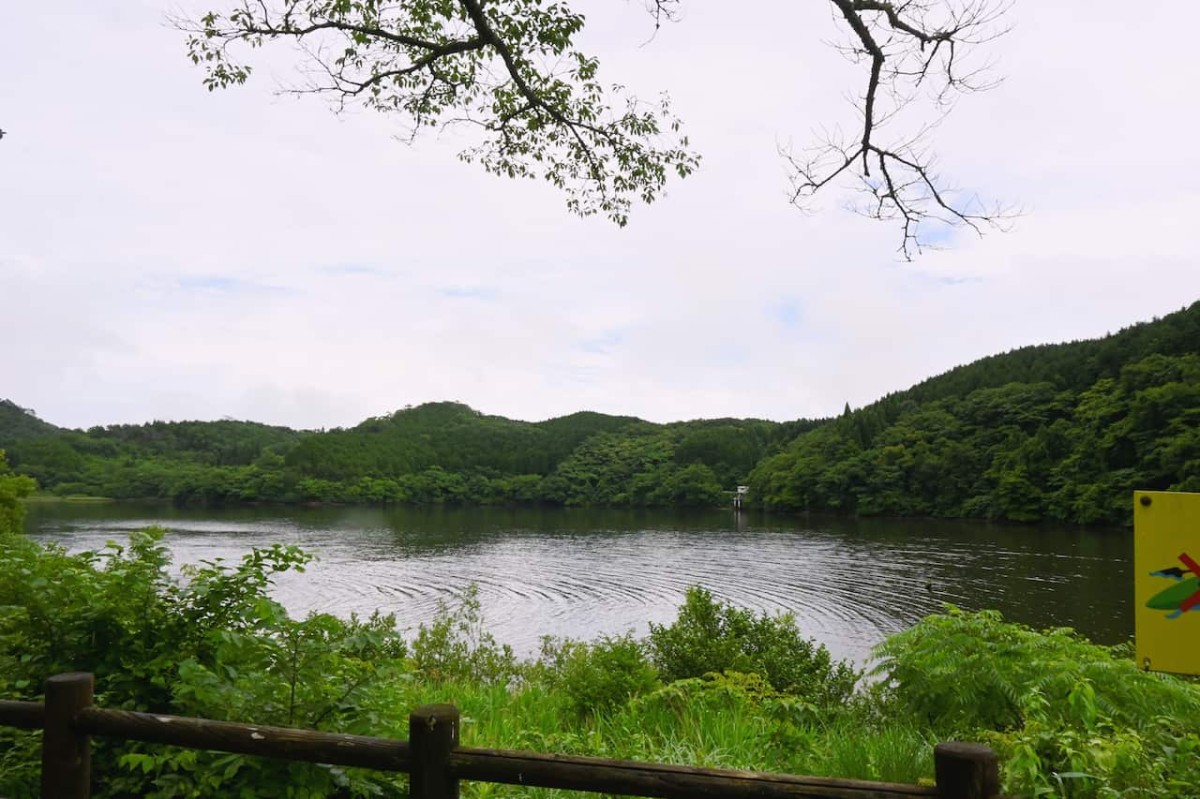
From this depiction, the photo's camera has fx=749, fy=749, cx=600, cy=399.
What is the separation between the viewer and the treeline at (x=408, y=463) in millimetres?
111062

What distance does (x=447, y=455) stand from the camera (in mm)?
137375

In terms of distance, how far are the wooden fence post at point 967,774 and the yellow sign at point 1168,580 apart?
817 mm

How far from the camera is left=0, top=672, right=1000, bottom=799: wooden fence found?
1.87m

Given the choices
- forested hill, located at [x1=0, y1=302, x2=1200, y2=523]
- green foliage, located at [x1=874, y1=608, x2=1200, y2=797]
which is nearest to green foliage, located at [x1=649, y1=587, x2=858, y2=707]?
green foliage, located at [x1=874, y1=608, x2=1200, y2=797]

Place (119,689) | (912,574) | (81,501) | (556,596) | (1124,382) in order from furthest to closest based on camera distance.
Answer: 1. (81,501)
2. (1124,382)
3. (912,574)
4. (556,596)
5. (119,689)

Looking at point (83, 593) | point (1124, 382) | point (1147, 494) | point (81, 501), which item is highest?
point (1124, 382)

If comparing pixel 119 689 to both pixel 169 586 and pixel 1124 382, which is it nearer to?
pixel 169 586

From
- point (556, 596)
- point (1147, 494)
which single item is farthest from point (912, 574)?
point (1147, 494)

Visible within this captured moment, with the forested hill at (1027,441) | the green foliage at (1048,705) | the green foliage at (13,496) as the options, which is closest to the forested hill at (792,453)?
the forested hill at (1027,441)

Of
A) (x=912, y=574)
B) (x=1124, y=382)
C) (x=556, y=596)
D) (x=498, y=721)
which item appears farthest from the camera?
(x=1124, y=382)

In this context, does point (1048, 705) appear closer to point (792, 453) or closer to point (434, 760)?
point (434, 760)

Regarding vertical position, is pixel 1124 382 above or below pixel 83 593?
above

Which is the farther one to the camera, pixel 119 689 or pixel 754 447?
pixel 754 447

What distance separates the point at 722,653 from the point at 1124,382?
69.1 meters
